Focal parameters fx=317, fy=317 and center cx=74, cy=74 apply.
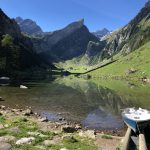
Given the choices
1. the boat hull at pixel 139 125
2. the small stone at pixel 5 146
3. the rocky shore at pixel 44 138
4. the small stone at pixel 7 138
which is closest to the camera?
the small stone at pixel 5 146

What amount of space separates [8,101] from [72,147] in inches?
1589

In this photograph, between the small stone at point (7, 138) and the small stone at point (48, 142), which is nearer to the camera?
the small stone at point (48, 142)

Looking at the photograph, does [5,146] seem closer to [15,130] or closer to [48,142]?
[48,142]

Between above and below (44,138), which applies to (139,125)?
above

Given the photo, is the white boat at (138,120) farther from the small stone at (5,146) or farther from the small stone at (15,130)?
the small stone at (5,146)

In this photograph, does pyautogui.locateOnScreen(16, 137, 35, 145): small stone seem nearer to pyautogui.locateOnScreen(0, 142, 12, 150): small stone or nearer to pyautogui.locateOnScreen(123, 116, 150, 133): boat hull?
pyautogui.locateOnScreen(0, 142, 12, 150): small stone

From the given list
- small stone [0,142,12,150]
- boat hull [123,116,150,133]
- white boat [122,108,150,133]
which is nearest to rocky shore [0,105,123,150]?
small stone [0,142,12,150]

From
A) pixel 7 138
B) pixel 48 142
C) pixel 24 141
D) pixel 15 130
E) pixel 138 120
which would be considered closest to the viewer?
pixel 24 141

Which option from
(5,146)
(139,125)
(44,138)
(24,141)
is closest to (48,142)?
(44,138)

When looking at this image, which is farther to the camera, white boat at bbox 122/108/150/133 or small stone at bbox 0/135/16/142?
white boat at bbox 122/108/150/133

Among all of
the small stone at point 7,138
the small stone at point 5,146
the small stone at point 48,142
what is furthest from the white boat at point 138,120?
the small stone at point 5,146

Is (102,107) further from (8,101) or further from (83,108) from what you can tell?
(8,101)

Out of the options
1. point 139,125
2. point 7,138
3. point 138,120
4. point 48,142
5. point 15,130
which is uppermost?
point 138,120

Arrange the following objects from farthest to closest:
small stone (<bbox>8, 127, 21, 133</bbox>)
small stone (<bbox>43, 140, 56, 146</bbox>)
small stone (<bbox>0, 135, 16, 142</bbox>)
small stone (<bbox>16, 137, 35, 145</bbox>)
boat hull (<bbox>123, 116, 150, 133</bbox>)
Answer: boat hull (<bbox>123, 116, 150, 133</bbox>) < small stone (<bbox>8, 127, 21, 133</bbox>) < small stone (<bbox>0, 135, 16, 142</bbox>) < small stone (<bbox>43, 140, 56, 146</bbox>) < small stone (<bbox>16, 137, 35, 145</bbox>)
